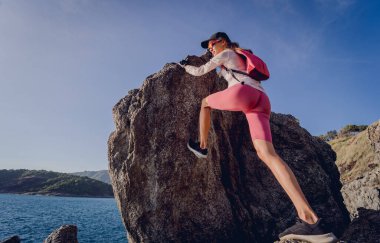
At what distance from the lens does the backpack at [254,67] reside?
5.61 meters

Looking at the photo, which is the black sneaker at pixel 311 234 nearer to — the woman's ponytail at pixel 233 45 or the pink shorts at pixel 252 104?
the pink shorts at pixel 252 104

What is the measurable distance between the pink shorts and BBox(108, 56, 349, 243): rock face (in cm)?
400

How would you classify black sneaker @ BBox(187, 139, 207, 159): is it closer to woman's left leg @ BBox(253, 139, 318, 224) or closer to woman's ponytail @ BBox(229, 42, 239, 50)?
woman's left leg @ BBox(253, 139, 318, 224)

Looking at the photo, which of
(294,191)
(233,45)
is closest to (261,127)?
(294,191)

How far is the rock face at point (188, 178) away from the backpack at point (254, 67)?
422 cm

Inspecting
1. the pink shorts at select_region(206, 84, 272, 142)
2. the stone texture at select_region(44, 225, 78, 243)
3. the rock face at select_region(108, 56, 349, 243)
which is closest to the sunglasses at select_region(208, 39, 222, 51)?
the pink shorts at select_region(206, 84, 272, 142)

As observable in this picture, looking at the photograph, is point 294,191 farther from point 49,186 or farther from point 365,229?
point 49,186

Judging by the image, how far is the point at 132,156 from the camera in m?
9.77

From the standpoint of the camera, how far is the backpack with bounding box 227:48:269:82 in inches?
221

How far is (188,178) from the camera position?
9.45 metres

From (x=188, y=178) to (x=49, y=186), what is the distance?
14972 centimetres

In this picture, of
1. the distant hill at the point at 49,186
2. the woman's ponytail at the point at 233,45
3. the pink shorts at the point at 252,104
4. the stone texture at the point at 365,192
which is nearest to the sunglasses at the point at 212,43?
the woman's ponytail at the point at 233,45

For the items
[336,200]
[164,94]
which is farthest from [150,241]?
[336,200]

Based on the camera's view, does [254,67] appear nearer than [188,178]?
Yes
